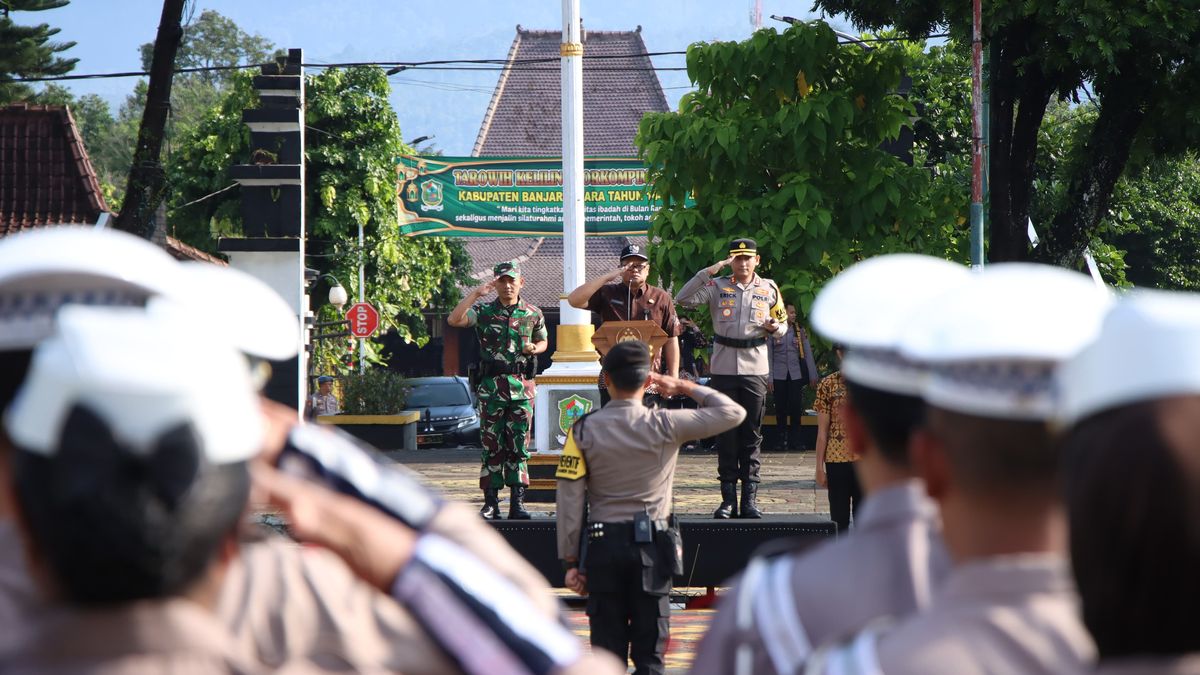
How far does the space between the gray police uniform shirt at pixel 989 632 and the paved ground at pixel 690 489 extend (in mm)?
6446

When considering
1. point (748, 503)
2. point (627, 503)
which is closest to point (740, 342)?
point (748, 503)

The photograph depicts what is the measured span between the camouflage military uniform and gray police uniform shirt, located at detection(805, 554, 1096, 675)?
390 inches

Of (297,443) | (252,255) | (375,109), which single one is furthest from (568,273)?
(375,109)

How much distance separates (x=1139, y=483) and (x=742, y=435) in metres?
9.78

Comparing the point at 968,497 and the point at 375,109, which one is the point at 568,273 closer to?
the point at 968,497

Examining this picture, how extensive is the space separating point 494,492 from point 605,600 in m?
5.06

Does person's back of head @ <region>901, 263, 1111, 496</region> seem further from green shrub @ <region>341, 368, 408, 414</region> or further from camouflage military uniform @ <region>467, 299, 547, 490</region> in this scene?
green shrub @ <region>341, 368, 408, 414</region>

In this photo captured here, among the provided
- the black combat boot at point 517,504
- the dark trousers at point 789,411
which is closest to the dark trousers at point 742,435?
the black combat boot at point 517,504

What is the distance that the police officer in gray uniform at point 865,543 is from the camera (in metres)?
2.39

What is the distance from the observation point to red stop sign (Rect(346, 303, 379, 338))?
34.7 m

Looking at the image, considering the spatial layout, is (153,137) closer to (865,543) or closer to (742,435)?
(742,435)

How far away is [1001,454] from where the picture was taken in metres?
2.05

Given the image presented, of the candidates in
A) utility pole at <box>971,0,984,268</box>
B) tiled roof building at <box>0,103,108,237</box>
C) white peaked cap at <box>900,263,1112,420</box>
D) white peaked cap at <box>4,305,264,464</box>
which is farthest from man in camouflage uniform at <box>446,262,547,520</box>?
tiled roof building at <box>0,103,108,237</box>

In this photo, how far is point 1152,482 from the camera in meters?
1.58
